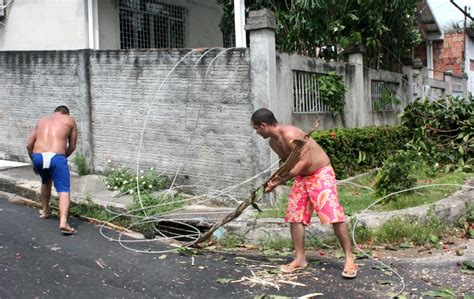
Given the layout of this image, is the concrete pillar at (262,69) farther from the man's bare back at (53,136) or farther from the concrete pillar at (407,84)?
the concrete pillar at (407,84)

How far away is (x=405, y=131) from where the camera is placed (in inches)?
404

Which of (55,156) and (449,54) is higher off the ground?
(449,54)

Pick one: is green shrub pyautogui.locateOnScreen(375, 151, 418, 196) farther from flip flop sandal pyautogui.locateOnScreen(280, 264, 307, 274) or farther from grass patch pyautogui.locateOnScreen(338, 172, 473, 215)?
flip flop sandal pyautogui.locateOnScreen(280, 264, 307, 274)

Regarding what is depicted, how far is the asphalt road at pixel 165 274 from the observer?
14.0 feet

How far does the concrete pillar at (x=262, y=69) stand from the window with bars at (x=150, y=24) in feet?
17.4

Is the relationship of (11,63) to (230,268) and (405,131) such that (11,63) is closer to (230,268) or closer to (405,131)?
(230,268)

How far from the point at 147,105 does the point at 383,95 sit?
557cm

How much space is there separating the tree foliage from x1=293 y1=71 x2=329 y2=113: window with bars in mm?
1764

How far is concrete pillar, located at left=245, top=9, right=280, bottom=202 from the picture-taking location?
6.59 metres

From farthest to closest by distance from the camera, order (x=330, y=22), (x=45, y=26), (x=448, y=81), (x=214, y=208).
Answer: (x=448, y=81)
(x=45, y=26)
(x=330, y=22)
(x=214, y=208)

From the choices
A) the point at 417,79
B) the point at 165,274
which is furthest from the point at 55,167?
the point at 417,79

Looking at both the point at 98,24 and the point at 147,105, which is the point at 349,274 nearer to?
the point at 147,105

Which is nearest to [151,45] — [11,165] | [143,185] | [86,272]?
[11,165]

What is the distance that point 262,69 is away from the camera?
6.60 m
